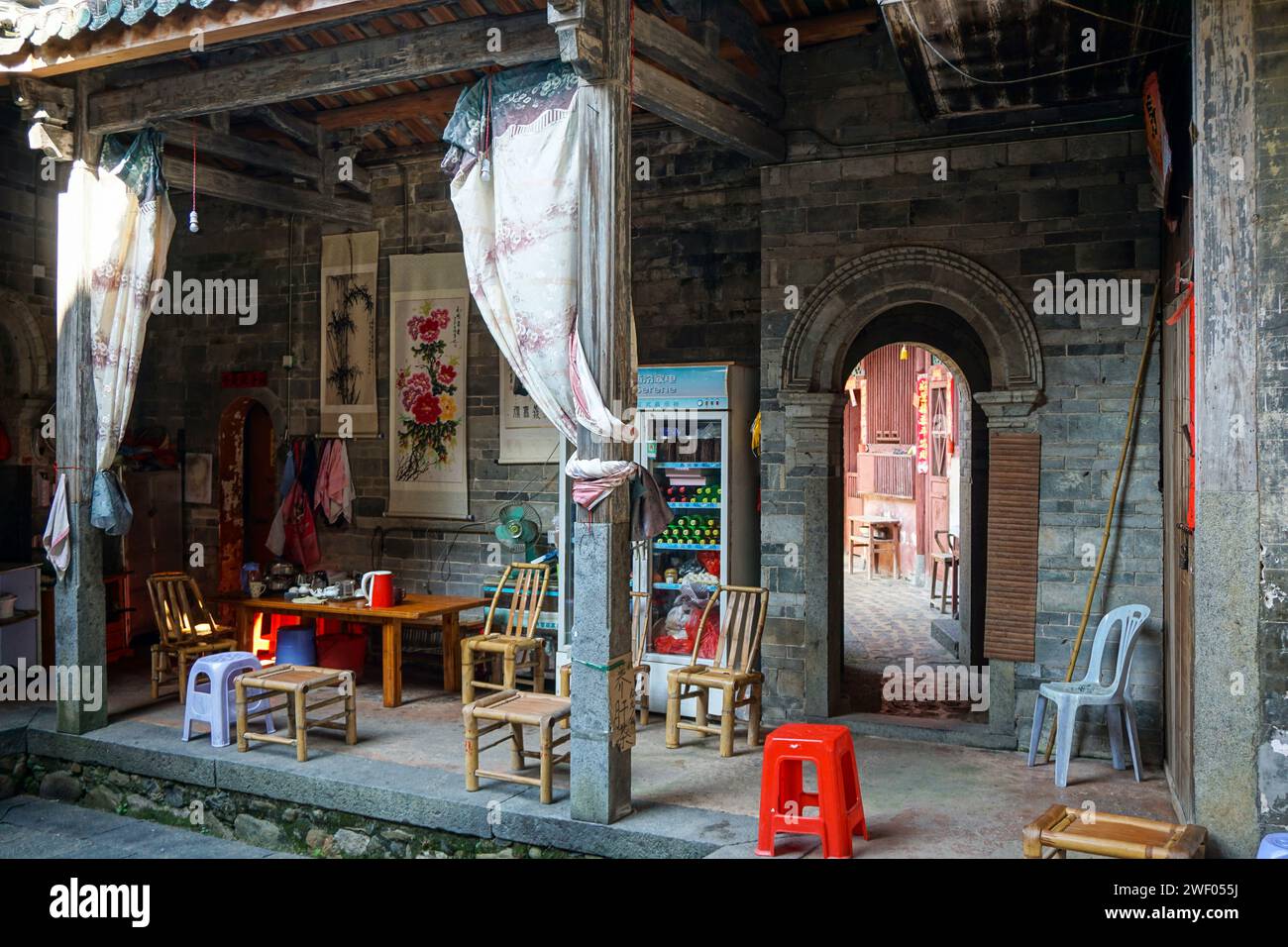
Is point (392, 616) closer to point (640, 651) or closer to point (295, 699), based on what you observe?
point (295, 699)

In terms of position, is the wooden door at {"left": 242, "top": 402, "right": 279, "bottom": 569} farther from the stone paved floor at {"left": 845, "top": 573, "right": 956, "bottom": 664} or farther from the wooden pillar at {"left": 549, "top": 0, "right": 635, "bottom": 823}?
the wooden pillar at {"left": 549, "top": 0, "right": 635, "bottom": 823}

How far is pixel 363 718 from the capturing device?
7766 mm

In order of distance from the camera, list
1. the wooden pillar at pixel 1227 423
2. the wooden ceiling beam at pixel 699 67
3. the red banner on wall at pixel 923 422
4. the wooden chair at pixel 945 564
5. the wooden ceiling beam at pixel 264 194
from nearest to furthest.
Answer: the wooden pillar at pixel 1227 423, the wooden ceiling beam at pixel 699 67, the wooden ceiling beam at pixel 264 194, the wooden chair at pixel 945 564, the red banner on wall at pixel 923 422

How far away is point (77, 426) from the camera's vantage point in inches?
289

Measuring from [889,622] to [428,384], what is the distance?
6.05 meters

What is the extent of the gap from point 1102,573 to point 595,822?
11.9ft

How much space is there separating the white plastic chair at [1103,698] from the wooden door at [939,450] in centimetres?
775

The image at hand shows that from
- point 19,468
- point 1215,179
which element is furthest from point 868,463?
point 1215,179

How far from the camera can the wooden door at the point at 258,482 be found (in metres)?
10.8

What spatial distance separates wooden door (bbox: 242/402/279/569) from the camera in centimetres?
1077

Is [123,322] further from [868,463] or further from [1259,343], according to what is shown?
[868,463]
